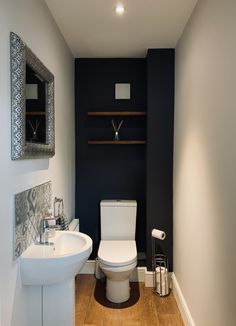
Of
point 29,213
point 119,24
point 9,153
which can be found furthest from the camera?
point 119,24

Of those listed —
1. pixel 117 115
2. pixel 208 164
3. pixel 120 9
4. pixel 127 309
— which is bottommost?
pixel 127 309

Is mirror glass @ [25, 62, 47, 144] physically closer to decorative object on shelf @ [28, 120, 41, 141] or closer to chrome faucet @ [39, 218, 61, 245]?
decorative object on shelf @ [28, 120, 41, 141]

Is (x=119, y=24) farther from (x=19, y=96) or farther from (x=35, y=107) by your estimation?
(x=19, y=96)

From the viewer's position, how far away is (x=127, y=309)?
261cm

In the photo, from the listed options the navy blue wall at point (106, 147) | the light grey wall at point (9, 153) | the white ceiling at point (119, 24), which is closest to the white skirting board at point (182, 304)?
the navy blue wall at point (106, 147)

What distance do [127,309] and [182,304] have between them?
1.60 ft

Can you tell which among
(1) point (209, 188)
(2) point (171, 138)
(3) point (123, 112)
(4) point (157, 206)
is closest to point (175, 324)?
(4) point (157, 206)

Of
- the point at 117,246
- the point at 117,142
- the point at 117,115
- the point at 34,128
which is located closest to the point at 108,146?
the point at 117,142

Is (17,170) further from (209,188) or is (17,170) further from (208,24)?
(208,24)

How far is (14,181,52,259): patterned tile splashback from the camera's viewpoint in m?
1.59

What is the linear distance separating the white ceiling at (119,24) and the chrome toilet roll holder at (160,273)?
1.96 meters

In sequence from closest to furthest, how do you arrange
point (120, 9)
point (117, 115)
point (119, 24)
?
point (120, 9) → point (119, 24) → point (117, 115)

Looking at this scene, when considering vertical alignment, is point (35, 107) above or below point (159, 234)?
above

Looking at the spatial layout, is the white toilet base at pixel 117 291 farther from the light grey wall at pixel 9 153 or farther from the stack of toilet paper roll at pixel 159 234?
the light grey wall at pixel 9 153
